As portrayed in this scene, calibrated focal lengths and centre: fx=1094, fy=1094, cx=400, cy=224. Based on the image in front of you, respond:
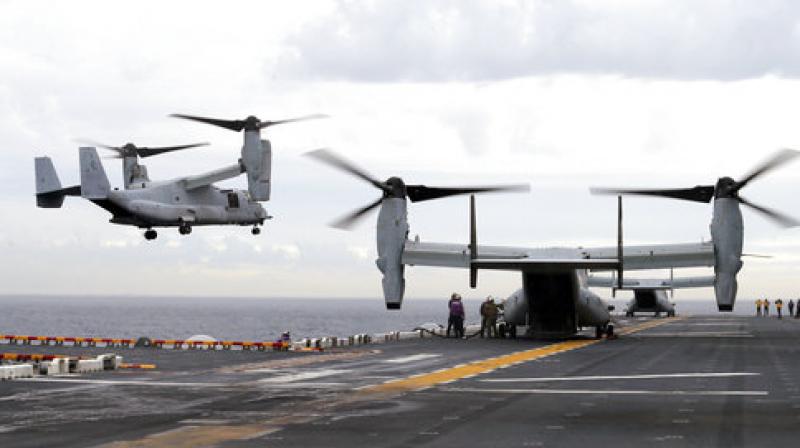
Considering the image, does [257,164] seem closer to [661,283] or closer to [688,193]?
[688,193]

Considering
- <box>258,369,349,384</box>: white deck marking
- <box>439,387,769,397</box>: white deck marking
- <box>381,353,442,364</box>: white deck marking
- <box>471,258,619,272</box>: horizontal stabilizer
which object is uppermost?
<box>471,258,619,272</box>: horizontal stabilizer

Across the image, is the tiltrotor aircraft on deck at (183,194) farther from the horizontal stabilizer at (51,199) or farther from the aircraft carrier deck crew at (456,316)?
the aircraft carrier deck crew at (456,316)

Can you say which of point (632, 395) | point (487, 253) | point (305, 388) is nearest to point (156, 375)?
point (305, 388)

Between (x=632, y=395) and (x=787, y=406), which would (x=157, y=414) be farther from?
(x=787, y=406)

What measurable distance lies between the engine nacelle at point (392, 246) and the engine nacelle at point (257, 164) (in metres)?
22.2

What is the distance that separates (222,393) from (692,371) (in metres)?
13.5

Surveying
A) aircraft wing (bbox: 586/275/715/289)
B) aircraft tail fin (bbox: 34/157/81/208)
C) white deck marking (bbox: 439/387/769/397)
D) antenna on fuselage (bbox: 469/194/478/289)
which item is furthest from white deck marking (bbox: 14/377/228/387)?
aircraft wing (bbox: 586/275/715/289)

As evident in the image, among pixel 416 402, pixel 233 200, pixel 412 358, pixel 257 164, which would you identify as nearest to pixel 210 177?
pixel 233 200

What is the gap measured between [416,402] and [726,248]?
28268 millimetres

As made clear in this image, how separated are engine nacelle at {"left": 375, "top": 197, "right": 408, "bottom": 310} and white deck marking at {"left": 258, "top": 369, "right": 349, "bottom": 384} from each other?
15198mm

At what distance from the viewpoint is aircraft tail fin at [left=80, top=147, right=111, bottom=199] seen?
73.9 meters

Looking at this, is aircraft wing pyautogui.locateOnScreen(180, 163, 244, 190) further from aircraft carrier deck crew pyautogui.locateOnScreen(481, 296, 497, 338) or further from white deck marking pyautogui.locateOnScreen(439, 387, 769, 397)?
white deck marking pyautogui.locateOnScreen(439, 387, 769, 397)

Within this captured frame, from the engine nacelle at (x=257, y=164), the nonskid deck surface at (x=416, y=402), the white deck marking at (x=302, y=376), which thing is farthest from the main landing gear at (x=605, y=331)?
the engine nacelle at (x=257, y=164)

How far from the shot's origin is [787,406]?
66.6ft
